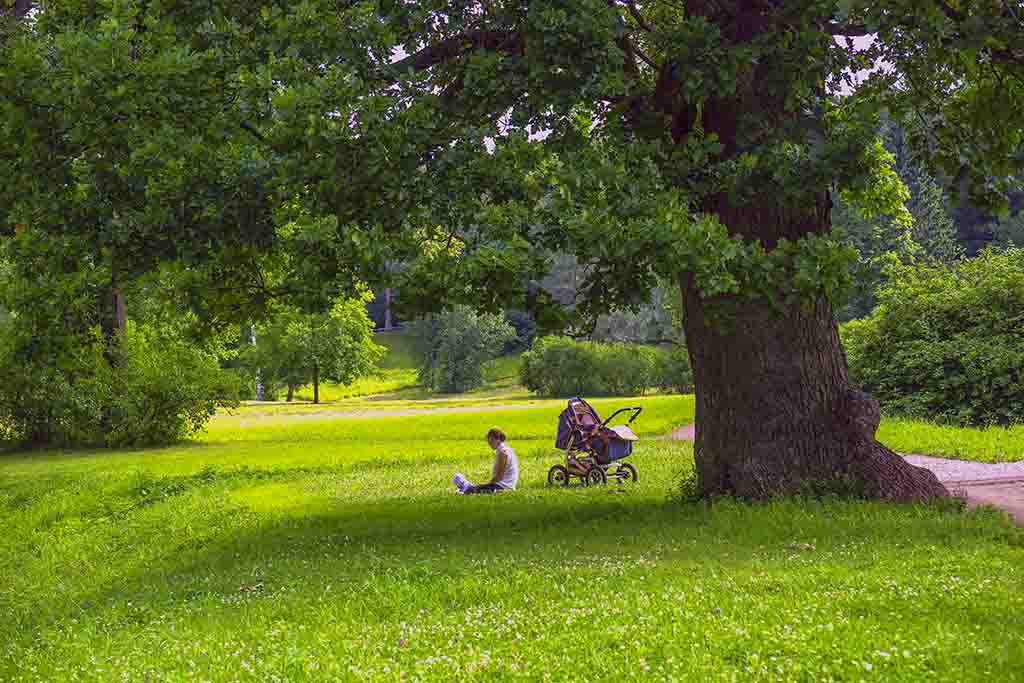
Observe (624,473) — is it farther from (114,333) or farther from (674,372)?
(674,372)

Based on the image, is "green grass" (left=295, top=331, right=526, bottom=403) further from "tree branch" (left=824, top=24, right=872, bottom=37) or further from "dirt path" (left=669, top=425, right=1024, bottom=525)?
"tree branch" (left=824, top=24, right=872, bottom=37)

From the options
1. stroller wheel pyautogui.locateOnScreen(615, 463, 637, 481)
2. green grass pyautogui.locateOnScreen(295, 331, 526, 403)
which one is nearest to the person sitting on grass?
stroller wheel pyautogui.locateOnScreen(615, 463, 637, 481)

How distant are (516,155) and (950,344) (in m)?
20.9

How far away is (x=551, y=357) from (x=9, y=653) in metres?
59.4

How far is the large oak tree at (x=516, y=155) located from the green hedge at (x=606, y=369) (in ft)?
169

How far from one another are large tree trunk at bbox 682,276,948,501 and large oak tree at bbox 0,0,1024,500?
0.10ft

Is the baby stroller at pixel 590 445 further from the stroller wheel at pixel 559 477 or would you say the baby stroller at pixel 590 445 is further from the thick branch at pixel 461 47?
the thick branch at pixel 461 47

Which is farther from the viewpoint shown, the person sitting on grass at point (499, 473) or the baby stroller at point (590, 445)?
the baby stroller at point (590, 445)

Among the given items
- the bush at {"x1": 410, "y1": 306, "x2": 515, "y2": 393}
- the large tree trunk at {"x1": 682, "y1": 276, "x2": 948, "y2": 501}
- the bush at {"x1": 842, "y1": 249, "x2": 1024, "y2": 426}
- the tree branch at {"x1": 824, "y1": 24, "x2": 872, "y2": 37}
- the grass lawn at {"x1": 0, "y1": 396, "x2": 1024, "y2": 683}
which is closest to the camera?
the grass lawn at {"x1": 0, "y1": 396, "x2": 1024, "y2": 683}

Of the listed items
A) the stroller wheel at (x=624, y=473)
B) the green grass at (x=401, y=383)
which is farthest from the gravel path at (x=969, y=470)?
the green grass at (x=401, y=383)

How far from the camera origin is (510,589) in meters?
9.20

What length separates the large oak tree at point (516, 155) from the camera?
11664 millimetres

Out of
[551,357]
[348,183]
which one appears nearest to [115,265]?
[348,183]

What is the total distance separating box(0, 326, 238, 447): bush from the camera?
109ft
